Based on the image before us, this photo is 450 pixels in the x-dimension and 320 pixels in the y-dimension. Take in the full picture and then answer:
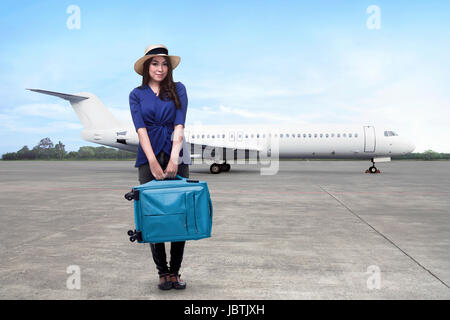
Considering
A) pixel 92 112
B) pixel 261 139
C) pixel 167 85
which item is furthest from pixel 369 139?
pixel 167 85

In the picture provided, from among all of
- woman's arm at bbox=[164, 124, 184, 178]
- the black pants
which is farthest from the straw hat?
the black pants

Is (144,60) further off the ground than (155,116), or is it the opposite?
(144,60)

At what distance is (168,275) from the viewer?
3.27m

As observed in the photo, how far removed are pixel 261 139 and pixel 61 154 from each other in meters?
72.7

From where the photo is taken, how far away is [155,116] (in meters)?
3.23

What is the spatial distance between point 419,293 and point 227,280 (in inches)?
70.7

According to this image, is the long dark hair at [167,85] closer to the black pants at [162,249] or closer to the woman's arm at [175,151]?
the woman's arm at [175,151]

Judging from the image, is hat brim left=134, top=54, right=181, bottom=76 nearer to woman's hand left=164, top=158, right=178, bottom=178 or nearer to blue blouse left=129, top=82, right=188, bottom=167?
blue blouse left=129, top=82, right=188, bottom=167

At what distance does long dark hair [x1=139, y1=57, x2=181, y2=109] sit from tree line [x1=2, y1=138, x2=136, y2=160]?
214 ft

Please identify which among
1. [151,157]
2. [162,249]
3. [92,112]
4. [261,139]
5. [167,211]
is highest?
[92,112]

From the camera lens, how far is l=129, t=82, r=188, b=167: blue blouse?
10.5 ft

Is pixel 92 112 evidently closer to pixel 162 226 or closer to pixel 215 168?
pixel 215 168

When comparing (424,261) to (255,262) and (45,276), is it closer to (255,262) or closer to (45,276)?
Answer: (255,262)

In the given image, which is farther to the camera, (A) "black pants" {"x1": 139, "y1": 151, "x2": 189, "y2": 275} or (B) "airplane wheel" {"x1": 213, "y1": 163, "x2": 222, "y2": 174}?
(B) "airplane wheel" {"x1": 213, "y1": 163, "x2": 222, "y2": 174}
